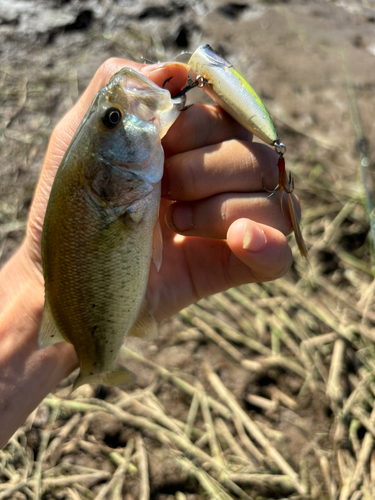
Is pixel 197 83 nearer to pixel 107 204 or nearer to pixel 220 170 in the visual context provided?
pixel 220 170

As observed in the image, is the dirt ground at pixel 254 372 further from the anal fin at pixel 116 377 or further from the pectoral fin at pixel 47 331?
the pectoral fin at pixel 47 331

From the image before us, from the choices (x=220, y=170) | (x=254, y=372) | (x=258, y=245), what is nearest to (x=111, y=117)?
(x=220, y=170)

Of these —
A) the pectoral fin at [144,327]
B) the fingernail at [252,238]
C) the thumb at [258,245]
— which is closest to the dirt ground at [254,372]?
the pectoral fin at [144,327]

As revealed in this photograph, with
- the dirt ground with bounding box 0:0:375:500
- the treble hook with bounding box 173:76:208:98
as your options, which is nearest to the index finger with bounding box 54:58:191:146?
the treble hook with bounding box 173:76:208:98

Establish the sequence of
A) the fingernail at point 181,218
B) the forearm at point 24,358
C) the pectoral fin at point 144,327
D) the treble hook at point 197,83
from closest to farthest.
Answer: the treble hook at point 197,83, the fingernail at point 181,218, the pectoral fin at point 144,327, the forearm at point 24,358

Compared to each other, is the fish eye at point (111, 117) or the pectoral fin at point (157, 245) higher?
the fish eye at point (111, 117)

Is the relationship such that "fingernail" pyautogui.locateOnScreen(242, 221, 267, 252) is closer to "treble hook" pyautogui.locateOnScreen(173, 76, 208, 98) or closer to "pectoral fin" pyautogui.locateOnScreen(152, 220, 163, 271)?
"pectoral fin" pyautogui.locateOnScreen(152, 220, 163, 271)

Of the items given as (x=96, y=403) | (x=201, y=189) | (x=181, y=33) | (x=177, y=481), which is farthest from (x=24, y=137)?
(x=177, y=481)
